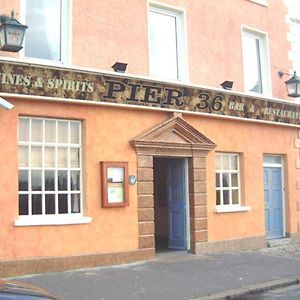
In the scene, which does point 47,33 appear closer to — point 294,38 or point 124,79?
point 124,79

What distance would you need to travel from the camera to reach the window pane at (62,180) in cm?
1118

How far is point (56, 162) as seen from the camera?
11.1 m

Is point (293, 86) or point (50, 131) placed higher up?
point (293, 86)

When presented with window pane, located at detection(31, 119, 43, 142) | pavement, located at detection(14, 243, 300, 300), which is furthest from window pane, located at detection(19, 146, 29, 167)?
pavement, located at detection(14, 243, 300, 300)

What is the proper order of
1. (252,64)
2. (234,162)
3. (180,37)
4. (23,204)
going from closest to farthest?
(23,204) < (180,37) < (234,162) < (252,64)

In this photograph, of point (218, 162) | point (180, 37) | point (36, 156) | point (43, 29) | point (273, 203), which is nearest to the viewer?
point (36, 156)

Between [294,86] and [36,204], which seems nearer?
[36,204]

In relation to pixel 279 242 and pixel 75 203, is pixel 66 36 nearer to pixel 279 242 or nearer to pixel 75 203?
pixel 75 203

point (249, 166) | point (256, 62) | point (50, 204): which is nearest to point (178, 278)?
point (50, 204)

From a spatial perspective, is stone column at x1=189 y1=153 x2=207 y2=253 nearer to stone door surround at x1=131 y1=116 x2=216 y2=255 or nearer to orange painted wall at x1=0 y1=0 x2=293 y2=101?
stone door surround at x1=131 y1=116 x2=216 y2=255

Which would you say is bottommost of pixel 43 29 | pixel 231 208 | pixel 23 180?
pixel 231 208

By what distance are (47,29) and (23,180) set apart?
10.6ft

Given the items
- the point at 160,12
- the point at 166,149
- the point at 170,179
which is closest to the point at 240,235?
the point at 170,179

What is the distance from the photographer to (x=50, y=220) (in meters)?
10.8
